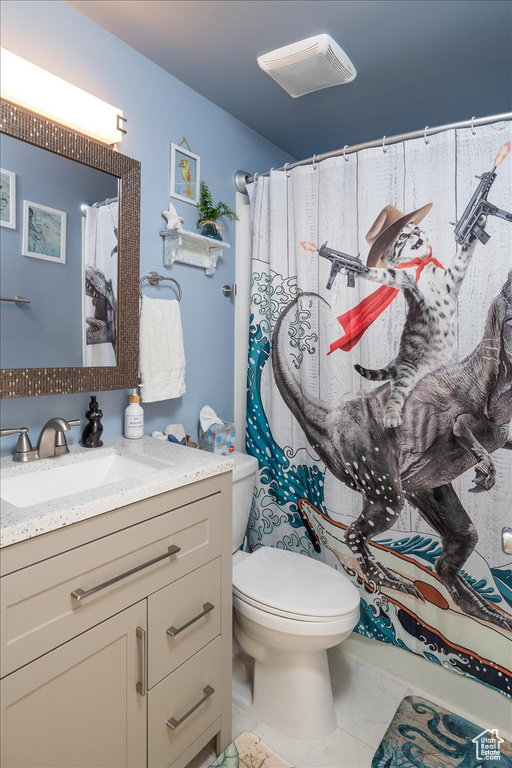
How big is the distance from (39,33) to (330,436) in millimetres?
1738

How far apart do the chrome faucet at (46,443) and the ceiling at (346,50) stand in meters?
1.36

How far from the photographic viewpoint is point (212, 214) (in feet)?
6.35

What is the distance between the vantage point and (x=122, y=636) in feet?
3.75

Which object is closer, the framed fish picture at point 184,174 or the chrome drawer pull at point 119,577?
the chrome drawer pull at point 119,577

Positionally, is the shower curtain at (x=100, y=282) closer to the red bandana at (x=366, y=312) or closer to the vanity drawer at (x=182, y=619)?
the vanity drawer at (x=182, y=619)

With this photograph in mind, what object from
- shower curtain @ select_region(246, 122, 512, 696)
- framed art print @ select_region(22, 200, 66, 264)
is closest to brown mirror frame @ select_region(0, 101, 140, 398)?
framed art print @ select_region(22, 200, 66, 264)

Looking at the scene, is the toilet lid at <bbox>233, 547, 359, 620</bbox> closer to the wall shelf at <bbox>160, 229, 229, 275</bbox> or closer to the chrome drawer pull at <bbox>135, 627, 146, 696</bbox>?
the chrome drawer pull at <bbox>135, 627, 146, 696</bbox>

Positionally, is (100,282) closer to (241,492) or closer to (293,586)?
(241,492)

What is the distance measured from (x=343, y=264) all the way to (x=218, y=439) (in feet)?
3.01

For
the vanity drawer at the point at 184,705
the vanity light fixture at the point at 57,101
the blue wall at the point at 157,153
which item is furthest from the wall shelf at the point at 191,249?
the vanity drawer at the point at 184,705

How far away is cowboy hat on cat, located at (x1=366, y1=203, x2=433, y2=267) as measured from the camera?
68.5 inches

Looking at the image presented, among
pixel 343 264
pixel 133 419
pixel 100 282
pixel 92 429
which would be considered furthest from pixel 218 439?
pixel 343 264

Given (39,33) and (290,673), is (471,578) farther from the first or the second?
(39,33)

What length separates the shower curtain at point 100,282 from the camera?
149 centimetres
